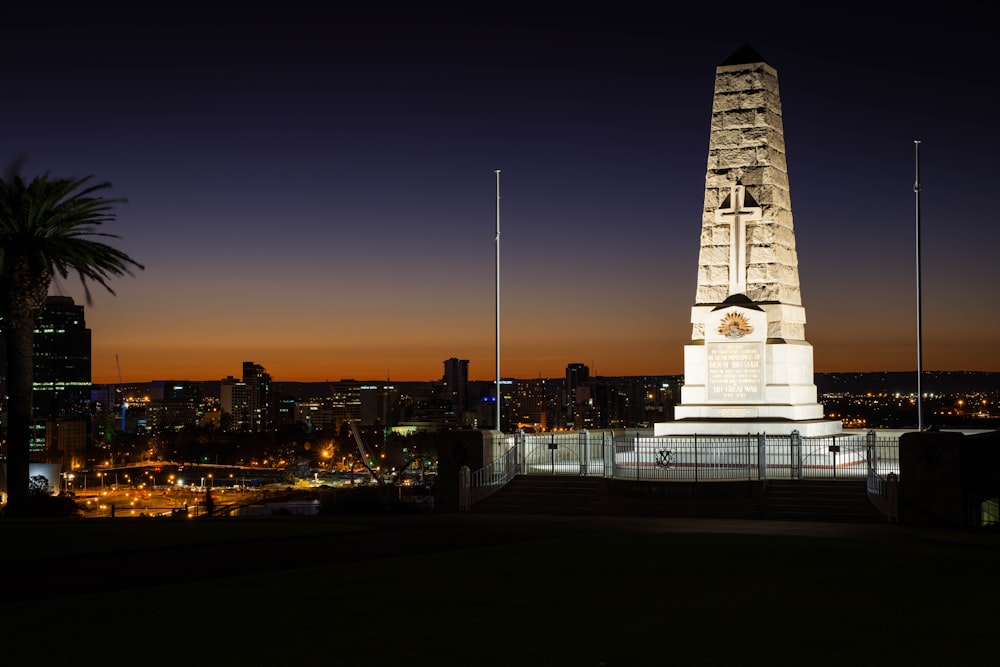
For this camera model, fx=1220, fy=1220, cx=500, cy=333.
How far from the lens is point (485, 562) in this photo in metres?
17.6

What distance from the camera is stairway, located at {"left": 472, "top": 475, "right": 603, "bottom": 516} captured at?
29344 mm

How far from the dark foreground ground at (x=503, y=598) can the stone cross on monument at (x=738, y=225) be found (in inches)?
692

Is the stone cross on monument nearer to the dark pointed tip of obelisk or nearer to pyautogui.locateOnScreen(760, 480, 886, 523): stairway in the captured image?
the dark pointed tip of obelisk

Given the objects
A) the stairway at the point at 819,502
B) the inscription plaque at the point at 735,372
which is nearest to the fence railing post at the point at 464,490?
the stairway at the point at 819,502

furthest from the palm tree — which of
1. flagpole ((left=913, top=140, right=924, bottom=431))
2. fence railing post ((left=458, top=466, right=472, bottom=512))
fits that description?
flagpole ((left=913, top=140, right=924, bottom=431))

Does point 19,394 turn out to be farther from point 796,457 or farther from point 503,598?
point 503,598

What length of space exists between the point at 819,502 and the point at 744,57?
18128 mm

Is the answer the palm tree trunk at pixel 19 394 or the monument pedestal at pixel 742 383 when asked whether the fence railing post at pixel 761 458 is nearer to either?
the monument pedestal at pixel 742 383

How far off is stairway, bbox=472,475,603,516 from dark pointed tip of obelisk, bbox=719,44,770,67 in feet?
53.7

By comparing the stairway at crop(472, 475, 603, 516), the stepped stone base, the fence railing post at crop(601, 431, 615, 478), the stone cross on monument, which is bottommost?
the stairway at crop(472, 475, 603, 516)

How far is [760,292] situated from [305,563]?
81.7ft

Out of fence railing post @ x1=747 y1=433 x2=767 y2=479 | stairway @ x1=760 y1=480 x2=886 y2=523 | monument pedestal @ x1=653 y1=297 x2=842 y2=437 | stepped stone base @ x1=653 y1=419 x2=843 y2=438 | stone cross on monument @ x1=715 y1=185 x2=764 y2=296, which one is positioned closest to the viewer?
stairway @ x1=760 y1=480 x2=886 y2=523

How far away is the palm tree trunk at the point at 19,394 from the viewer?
33.7 metres

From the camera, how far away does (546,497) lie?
99.9 feet
